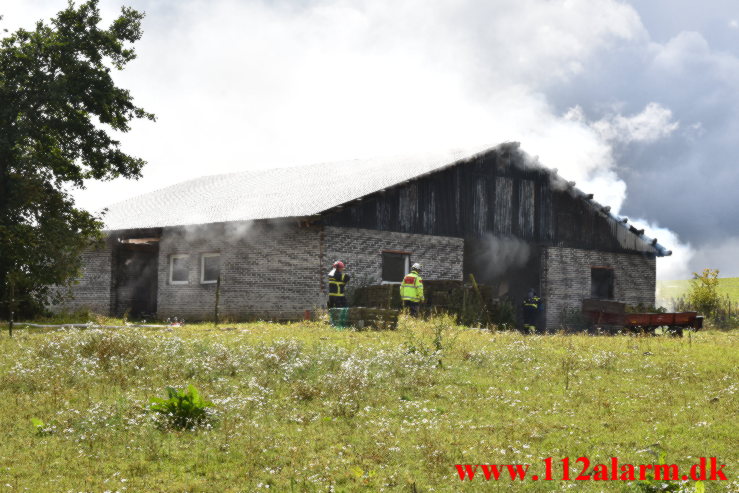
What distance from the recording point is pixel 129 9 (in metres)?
27.8

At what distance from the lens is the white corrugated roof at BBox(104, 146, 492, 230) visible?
1074 inches

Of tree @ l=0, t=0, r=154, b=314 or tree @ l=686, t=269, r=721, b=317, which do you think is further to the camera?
tree @ l=686, t=269, r=721, b=317

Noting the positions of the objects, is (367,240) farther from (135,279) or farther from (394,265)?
(135,279)

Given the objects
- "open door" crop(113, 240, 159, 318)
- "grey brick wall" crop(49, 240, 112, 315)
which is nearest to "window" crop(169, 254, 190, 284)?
"open door" crop(113, 240, 159, 318)

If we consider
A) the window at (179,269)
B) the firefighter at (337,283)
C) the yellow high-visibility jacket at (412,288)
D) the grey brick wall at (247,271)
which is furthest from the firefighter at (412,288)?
the window at (179,269)

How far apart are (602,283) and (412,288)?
46.2 feet

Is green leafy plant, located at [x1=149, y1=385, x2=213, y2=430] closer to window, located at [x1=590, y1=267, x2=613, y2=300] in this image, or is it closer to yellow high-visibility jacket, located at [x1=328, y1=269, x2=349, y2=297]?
yellow high-visibility jacket, located at [x1=328, y1=269, x2=349, y2=297]

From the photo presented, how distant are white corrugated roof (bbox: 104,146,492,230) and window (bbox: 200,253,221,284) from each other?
56.6 inches

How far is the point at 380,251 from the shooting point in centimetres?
2678

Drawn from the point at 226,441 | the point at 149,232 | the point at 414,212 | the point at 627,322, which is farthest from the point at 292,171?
the point at 226,441

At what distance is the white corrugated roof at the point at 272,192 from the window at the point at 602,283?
8343 mm

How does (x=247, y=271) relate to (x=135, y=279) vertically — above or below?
above

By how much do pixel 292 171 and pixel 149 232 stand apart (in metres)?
8.19

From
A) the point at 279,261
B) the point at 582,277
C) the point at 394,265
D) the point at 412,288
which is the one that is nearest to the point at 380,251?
the point at 394,265
